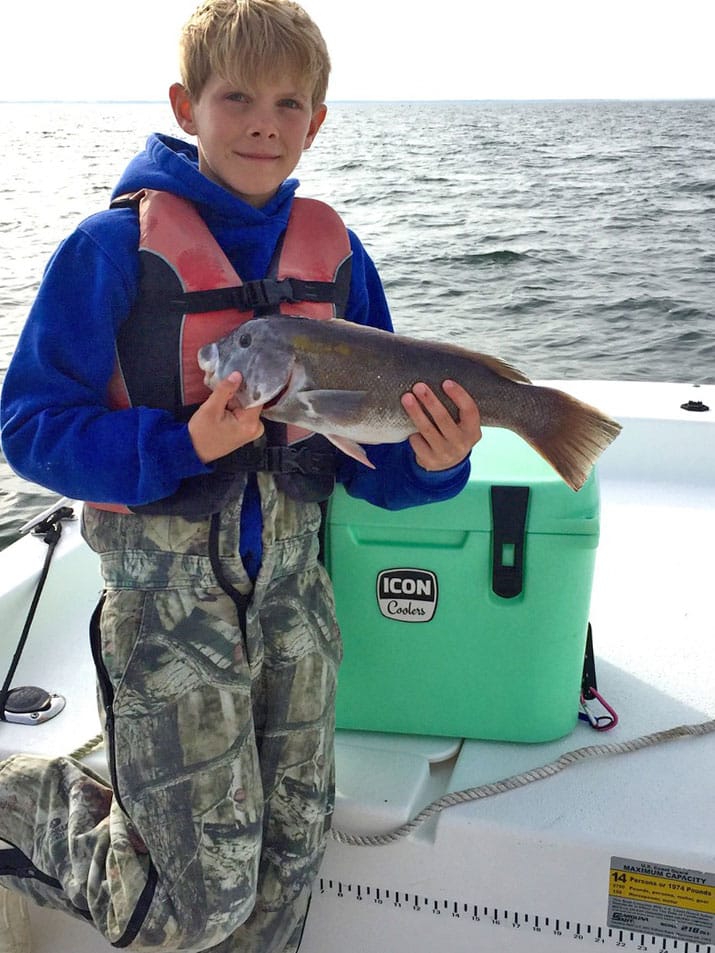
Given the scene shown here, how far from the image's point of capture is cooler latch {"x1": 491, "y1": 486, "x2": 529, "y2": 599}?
236 cm

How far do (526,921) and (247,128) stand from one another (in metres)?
1.91

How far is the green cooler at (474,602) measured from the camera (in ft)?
7.79

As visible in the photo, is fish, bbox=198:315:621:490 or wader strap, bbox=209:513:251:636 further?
wader strap, bbox=209:513:251:636

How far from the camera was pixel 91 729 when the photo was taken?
106 inches

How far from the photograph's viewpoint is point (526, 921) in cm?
224

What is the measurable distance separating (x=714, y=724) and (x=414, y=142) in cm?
4238

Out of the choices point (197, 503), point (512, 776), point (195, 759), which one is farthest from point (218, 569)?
point (512, 776)

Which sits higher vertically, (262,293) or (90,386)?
(262,293)

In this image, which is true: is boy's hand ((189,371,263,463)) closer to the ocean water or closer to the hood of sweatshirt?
the hood of sweatshirt

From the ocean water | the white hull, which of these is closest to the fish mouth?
the white hull

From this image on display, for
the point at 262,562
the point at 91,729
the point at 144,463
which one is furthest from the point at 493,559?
the point at 91,729

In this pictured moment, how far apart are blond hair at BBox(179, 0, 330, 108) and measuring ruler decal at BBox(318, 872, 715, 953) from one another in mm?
1882

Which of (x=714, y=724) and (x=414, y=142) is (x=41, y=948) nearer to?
(x=714, y=724)

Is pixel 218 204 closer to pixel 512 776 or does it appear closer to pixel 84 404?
pixel 84 404
